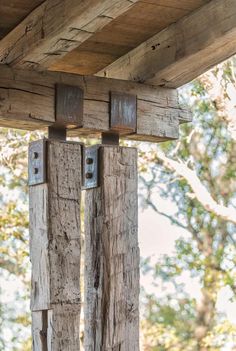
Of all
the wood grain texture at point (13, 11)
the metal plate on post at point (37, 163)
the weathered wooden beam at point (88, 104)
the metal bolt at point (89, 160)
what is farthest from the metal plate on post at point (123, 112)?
the wood grain texture at point (13, 11)

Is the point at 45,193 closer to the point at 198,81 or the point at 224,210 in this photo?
the point at 198,81

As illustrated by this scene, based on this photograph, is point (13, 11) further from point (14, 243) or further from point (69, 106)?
point (14, 243)

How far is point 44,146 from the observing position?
2.63 meters

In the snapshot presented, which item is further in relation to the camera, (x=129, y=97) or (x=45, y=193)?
(x=129, y=97)

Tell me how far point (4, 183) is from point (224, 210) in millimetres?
2455

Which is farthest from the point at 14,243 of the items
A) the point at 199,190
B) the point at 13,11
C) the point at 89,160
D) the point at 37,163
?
the point at 13,11

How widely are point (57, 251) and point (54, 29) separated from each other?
678 millimetres

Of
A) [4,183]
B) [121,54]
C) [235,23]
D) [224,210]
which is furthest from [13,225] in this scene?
[235,23]

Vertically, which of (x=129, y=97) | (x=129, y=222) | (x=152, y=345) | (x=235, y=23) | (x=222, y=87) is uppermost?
(x=222, y=87)

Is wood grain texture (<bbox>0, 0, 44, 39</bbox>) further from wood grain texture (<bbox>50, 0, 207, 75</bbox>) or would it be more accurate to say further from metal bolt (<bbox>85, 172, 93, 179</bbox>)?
metal bolt (<bbox>85, 172, 93, 179</bbox>)

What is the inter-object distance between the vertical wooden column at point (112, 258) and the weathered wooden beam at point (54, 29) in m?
0.42

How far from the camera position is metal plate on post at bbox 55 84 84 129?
2664mm

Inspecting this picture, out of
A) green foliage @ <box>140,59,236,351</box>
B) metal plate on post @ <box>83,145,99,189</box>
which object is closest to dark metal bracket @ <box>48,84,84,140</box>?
metal plate on post @ <box>83,145,99,189</box>

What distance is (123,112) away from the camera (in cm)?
282
